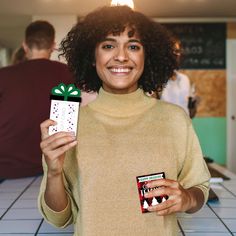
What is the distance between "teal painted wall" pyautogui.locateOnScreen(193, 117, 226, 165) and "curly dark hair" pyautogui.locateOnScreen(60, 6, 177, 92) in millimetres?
4040

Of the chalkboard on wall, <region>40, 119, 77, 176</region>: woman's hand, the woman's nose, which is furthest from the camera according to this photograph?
the chalkboard on wall

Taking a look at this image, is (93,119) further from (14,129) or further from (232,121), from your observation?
(232,121)

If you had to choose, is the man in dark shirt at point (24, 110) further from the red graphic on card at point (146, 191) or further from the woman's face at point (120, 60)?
the red graphic on card at point (146, 191)

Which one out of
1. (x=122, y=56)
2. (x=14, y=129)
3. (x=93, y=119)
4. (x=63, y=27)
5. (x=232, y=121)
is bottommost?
(x=232, y=121)

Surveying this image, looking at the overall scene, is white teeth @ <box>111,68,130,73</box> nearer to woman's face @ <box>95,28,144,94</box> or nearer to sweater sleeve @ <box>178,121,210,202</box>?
woman's face @ <box>95,28,144,94</box>

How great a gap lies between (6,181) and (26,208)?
0.49 m

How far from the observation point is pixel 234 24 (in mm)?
4938

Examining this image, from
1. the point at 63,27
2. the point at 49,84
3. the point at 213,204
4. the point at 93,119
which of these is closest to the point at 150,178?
the point at 93,119

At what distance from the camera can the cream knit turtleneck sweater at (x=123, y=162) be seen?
80cm

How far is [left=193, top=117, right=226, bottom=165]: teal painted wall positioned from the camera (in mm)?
4992

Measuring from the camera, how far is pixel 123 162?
0.81m

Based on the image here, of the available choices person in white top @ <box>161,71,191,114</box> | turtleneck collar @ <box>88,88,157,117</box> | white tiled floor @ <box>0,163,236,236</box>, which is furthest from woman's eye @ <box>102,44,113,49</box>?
person in white top @ <box>161,71,191,114</box>

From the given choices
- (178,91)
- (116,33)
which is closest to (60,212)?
(116,33)

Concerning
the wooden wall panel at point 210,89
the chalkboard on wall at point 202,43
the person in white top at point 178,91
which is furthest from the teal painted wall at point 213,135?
the person in white top at point 178,91
